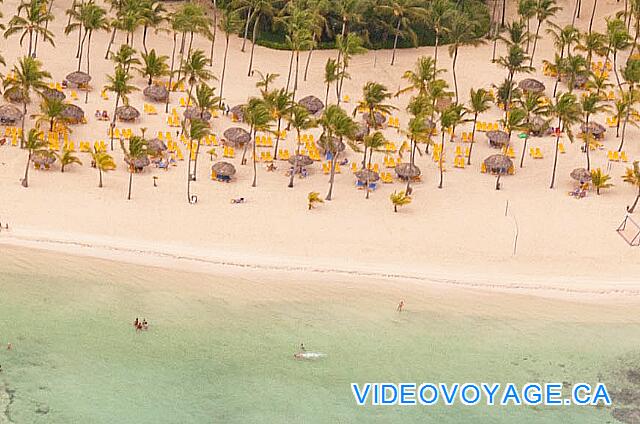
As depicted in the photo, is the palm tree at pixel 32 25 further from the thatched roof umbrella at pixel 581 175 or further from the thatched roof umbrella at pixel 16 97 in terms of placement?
the thatched roof umbrella at pixel 581 175

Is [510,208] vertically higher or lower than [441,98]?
lower

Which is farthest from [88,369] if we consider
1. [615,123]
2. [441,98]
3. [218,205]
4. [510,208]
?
[615,123]

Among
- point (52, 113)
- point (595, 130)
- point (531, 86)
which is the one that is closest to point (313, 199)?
point (52, 113)

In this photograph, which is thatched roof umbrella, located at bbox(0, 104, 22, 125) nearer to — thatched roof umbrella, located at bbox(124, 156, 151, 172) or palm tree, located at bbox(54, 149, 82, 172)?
palm tree, located at bbox(54, 149, 82, 172)

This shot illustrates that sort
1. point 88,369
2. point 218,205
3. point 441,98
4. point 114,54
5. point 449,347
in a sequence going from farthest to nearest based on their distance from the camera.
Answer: point 114,54, point 441,98, point 218,205, point 449,347, point 88,369

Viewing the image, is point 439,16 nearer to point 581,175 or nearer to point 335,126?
point 581,175

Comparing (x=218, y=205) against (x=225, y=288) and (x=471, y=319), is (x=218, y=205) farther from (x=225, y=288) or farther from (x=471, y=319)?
(x=471, y=319)

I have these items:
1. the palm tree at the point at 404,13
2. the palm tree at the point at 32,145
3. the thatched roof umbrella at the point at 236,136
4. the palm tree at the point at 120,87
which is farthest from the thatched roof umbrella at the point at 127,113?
the palm tree at the point at 404,13
